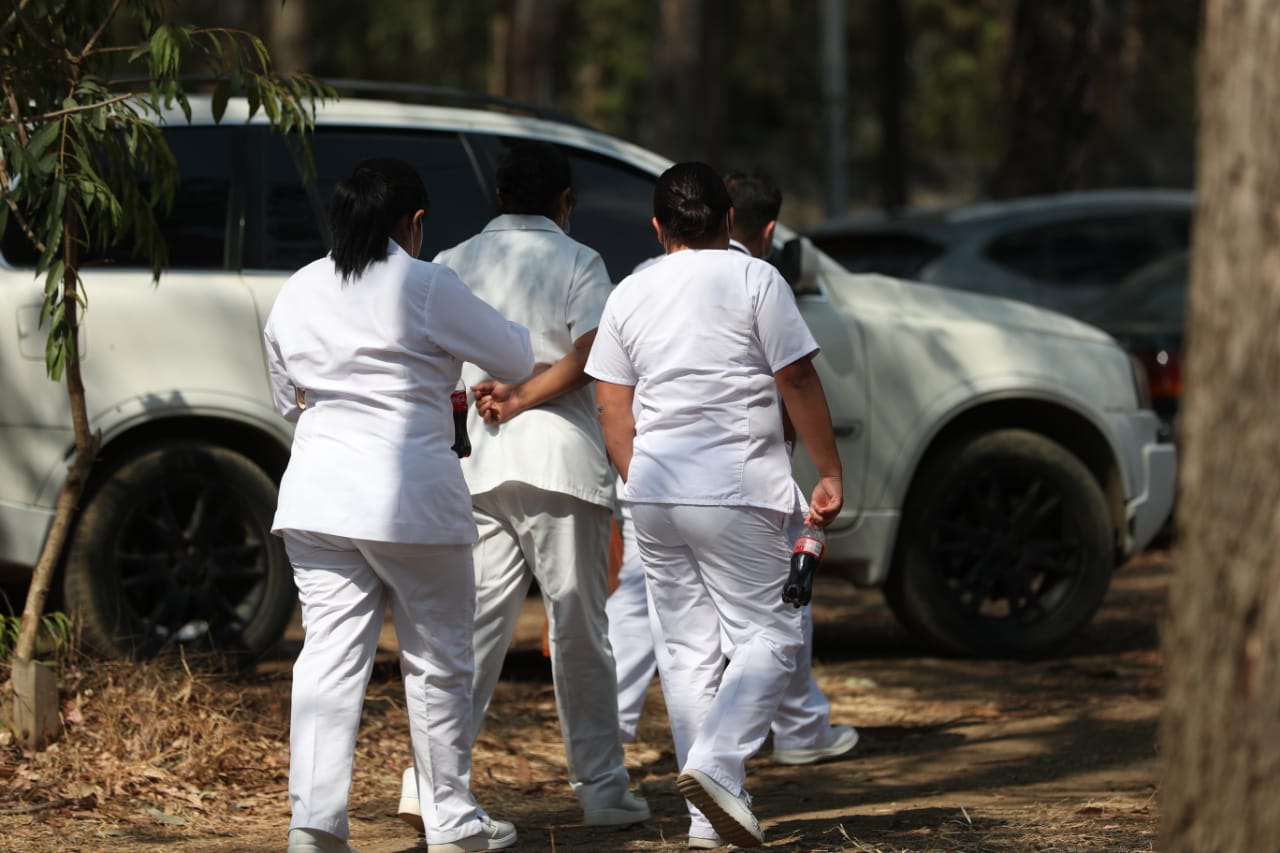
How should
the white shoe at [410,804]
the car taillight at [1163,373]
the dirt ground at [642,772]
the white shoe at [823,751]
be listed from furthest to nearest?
the car taillight at [1163,373] → the white shoe at [823,751] → the dirt ground at [642,772] → the white shoe at [410,804]

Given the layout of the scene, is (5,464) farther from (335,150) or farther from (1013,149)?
(1013,149)

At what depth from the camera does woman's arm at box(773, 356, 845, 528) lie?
4859mm

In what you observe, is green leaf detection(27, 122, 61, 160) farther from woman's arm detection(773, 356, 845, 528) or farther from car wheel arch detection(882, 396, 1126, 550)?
car wheel arch detection(882, 396, 1126, 550)

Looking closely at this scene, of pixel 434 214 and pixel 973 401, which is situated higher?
pixel 434 214

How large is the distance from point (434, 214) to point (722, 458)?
242 cm

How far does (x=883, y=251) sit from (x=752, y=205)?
17.3 feet

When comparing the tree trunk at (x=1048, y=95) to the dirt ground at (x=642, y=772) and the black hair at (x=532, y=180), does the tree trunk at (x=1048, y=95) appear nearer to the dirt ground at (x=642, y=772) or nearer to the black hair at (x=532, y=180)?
the dirt ground at (x=642, y=772)

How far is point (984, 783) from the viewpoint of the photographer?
611cm

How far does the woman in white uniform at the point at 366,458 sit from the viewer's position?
4533mm

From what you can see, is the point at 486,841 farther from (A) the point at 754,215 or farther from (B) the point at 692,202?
(A) the point at 754,215

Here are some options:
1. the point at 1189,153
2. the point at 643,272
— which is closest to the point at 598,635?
the point at 643,272

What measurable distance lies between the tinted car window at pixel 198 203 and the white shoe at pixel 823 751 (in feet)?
8.36

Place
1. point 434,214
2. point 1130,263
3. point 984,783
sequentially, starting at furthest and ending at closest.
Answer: point 1130,263, point 434,214, point 984,783

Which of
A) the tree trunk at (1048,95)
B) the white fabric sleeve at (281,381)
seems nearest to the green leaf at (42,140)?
the white fabric sleeve at (281,381)
